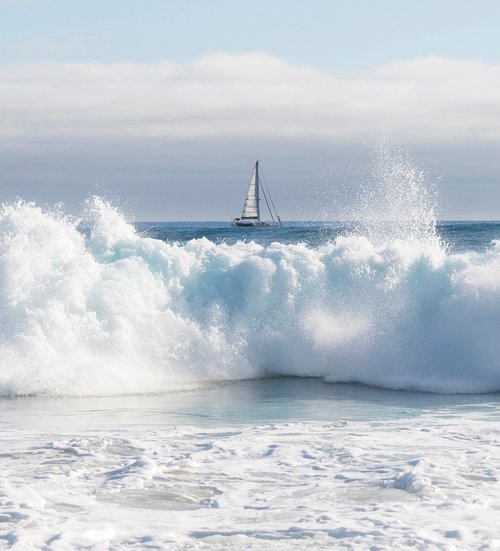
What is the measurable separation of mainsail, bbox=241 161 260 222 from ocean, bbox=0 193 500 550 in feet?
140

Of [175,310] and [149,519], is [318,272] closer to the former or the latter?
[175,310]

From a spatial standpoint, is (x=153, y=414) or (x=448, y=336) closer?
(x=153, y=414)

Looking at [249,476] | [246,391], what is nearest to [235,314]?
[246,391]

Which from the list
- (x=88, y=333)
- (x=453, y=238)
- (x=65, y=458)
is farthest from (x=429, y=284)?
(x=453, y=238)

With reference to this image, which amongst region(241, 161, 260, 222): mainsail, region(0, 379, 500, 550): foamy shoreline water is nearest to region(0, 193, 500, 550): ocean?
region(0, 379, 500, 550): foamy shoreline water

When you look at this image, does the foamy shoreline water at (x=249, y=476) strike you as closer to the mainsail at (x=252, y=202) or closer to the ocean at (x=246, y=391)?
the ocean at (x=246, y=391)

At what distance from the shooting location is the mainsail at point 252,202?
213ft

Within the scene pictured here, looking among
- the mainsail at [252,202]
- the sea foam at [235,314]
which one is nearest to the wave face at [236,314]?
the sea foam at [235,314]

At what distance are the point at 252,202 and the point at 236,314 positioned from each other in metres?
49.3

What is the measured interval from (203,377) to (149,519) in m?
7.92

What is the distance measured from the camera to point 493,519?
21.1ft

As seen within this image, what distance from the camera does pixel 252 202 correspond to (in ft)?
213

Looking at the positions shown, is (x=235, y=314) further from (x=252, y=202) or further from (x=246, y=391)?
(x=252, y=202)

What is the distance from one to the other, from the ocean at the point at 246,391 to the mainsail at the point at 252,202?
4275 centimetres
